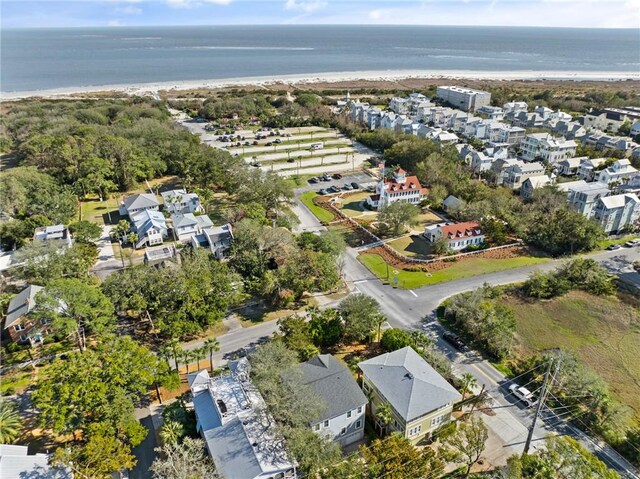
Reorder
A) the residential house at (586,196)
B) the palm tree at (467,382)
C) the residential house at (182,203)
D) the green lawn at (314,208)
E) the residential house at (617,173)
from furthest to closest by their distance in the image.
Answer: the residential house at (617,173), the green lawn at (314,208), the residential house at (182,203), the residential house at (586,196), the palm tree at (467,382)

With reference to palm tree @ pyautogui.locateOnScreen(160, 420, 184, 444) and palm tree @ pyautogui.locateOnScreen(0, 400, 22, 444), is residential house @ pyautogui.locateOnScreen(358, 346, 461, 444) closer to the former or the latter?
palm tree @ pyautogui.locateOnScreen(160, 420, 184, 444)

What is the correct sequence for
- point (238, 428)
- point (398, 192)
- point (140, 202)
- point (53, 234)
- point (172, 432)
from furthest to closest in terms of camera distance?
point (398, 192), point (140, 202), point (53, 234), point (172, 432), point (238, 428)

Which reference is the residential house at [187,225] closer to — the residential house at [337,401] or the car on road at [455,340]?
the residential house at [337,401]

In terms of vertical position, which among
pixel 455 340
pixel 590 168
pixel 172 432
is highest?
pixel 590 168

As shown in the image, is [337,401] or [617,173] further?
[617,173]

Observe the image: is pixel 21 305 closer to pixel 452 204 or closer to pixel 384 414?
pixel 384 414

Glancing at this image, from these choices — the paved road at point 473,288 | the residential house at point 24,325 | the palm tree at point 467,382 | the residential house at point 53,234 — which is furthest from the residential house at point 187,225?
the palm tree at point 467,382

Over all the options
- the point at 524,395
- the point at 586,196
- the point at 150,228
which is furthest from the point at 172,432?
the point at 586,196
